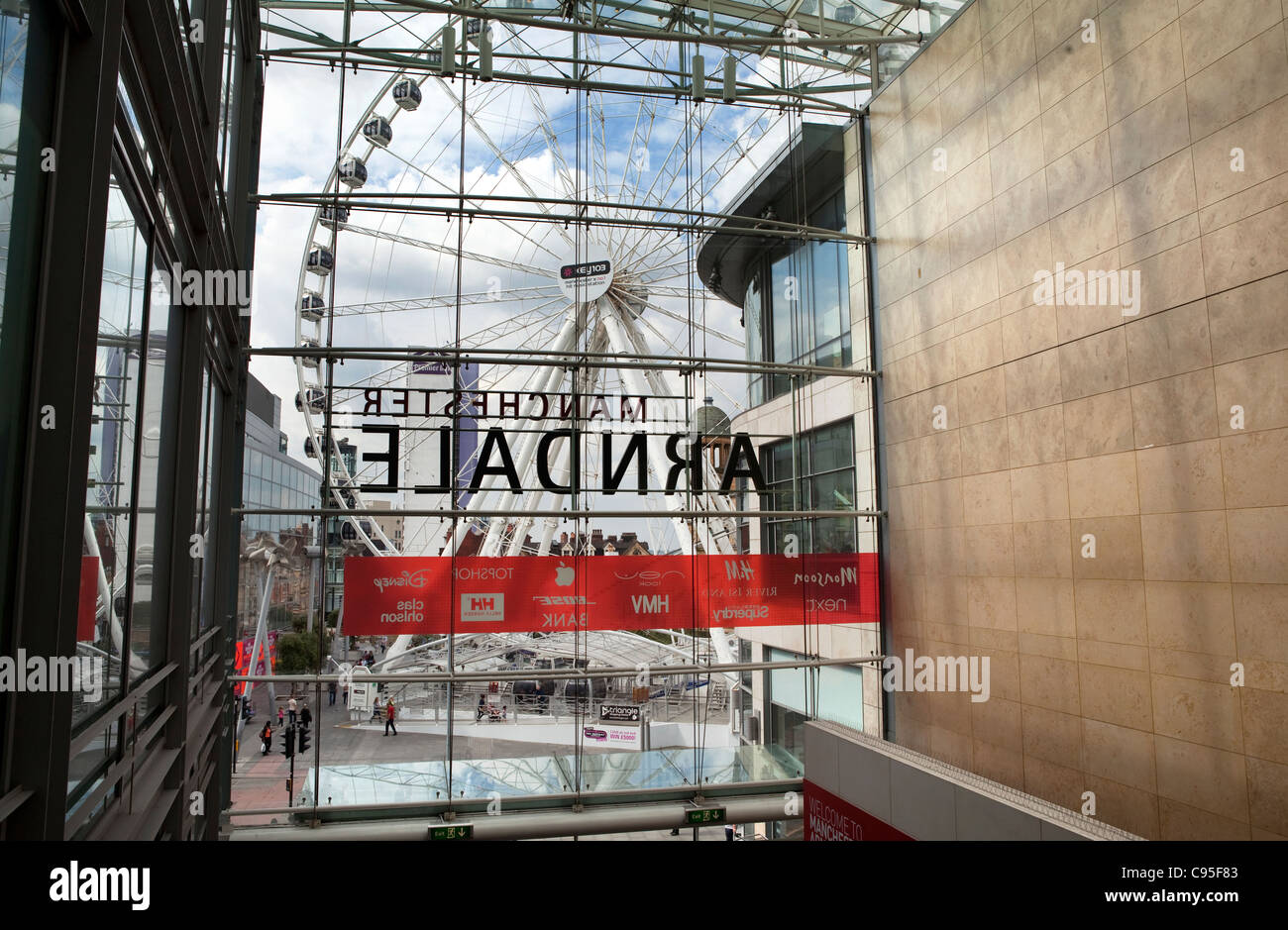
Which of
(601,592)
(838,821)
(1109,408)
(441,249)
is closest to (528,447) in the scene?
(601,592)

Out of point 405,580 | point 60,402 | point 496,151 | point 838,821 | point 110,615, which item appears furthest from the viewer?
point 496,151

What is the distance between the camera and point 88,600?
2.63 meters

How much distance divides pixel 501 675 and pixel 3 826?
716 cm

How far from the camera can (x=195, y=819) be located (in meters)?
5.88

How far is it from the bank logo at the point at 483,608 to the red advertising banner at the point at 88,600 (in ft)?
19.9

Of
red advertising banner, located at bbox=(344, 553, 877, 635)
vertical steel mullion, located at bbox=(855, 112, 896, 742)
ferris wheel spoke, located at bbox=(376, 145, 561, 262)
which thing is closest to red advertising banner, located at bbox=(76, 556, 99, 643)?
red advertising banner, located at bbox=(344, 553, 877, 635)

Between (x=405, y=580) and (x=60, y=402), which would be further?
(x=405, y=580)

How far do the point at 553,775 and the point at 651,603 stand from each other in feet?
7.19

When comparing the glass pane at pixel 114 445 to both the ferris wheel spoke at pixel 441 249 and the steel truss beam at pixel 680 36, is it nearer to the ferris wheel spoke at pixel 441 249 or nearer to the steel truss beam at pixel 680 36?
the ferris wheel spoke at pixel 441 249

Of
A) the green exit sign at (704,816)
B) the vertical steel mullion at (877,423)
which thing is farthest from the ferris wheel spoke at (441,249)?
the green exit sign at (704,816)

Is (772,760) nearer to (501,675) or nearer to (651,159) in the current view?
(501,675)

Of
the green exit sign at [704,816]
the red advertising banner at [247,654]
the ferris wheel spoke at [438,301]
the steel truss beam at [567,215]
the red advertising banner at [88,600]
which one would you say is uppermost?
the steel truss beam at [567,215]

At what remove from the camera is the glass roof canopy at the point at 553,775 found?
855 centimetres

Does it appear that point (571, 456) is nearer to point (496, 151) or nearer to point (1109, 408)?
point (496, 151)
